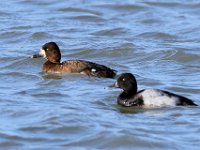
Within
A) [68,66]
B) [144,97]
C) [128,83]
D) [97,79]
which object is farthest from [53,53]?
→ [144,97]

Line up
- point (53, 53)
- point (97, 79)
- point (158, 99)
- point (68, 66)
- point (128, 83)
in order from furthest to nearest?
1. point (53, 53)
2. point (68, 66)
3. point (97, 79)
4. point (128, 83)
5. point (158, 99)

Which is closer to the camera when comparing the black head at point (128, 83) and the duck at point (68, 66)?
the black head at point (128, 83)

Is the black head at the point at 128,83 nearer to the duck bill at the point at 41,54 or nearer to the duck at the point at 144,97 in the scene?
the duck at the point at 144,97

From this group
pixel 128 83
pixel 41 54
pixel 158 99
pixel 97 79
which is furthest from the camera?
pixel 41 54

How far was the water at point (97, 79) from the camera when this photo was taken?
11305 millimetres

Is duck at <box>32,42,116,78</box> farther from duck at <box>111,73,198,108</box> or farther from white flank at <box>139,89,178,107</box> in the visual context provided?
white flank at <box>139,89,178,107</box>

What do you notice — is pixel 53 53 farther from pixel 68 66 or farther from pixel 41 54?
pixel 68 66

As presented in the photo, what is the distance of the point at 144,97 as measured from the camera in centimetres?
1280

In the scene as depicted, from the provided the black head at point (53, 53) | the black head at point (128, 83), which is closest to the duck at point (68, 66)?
the black head at point (53, 53)

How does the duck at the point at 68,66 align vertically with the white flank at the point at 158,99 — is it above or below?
above

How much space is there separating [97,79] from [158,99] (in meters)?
2.34

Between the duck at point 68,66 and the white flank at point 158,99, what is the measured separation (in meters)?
2.18

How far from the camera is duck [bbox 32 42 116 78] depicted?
15.0 meters

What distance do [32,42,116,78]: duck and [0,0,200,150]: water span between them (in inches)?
5.5
